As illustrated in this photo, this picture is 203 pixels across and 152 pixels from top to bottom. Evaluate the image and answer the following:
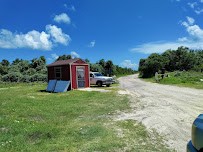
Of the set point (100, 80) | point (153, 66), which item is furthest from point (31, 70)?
point (100, 80)

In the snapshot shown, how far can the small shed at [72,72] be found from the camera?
2517cm

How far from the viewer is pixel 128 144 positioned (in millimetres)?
6637

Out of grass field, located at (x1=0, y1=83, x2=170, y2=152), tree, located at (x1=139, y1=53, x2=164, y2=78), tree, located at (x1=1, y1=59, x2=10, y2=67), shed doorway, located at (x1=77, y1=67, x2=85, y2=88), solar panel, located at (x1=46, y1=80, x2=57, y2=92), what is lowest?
grass field, located at (x1=0, y1=83, x2=170, y2=152)

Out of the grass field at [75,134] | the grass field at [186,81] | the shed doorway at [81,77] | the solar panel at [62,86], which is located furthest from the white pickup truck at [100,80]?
the grass field at [75,134]

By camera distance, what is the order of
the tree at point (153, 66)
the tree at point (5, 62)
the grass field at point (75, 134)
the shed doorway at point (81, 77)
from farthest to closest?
the tree at point (5, 62) < the tree at point (153, 66) < the shed doorway at point (81, 77) < the grass field at point (75, 134)

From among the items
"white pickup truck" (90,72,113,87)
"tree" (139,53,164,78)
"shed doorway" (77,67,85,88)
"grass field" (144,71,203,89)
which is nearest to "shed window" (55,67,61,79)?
"shed doorway" (77,67,85,88)

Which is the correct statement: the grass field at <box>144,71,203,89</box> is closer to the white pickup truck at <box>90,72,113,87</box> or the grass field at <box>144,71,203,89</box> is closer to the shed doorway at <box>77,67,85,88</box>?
the white pickup truck at <box>90,72,113,87</box>

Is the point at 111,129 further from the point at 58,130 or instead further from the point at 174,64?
the point at 174,64

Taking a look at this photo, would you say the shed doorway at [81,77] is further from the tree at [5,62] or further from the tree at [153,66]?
the tree at [5,62]

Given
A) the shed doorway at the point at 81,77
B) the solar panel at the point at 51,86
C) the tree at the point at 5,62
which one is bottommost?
the solar panel at the point at 51,86

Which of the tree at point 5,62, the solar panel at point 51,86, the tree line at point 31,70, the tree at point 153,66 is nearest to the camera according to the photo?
the solar panel at point 51,86

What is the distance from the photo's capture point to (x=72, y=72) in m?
25.2

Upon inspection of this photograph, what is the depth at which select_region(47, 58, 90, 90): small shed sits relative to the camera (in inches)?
991

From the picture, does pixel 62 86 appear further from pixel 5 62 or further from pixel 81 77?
pixel 5 62
